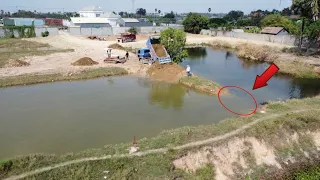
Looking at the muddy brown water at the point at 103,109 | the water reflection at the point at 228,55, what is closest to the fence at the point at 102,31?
the water reflection at the point at 228,55

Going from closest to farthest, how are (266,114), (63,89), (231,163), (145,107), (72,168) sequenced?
(72,168), (231,163), (266,114), (145,107), (63,89)

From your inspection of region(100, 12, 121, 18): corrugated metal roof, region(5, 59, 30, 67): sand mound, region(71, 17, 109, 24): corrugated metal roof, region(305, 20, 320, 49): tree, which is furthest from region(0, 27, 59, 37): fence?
region(305, 20, 320, 49): tree

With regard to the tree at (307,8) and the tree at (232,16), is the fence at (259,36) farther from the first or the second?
the tree at (232,16)

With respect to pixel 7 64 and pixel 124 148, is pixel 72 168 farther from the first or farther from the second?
pixel 7 64

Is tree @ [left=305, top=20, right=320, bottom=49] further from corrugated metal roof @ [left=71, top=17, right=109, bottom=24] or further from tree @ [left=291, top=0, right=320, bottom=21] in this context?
corrugated metal roof @ [left=71, top=17, right=109, bottom=24]

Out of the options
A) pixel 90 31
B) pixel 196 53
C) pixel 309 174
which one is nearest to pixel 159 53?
pixel 196 53

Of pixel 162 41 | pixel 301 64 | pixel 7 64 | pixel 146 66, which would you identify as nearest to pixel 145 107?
pixel 146 66
